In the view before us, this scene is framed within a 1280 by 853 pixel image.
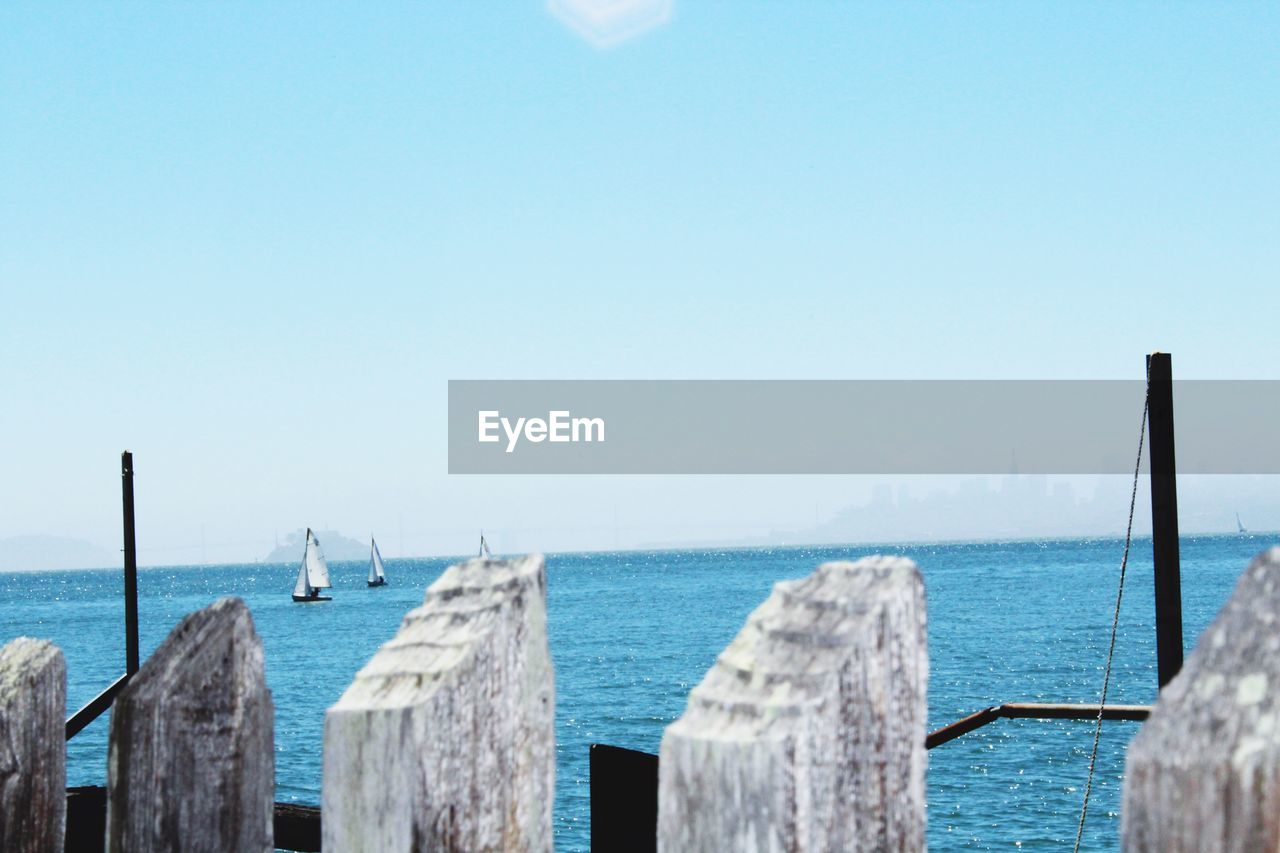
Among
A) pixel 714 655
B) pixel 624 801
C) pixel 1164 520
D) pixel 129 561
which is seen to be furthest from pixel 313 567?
pixel 624 801

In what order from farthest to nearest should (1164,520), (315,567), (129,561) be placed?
(315,567) → (129,561) → (1164,520)

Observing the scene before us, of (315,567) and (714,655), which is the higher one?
(315,567)

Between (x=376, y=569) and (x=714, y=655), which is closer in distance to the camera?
(x=714, y=655)

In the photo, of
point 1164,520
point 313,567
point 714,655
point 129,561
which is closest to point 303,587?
point 313,567

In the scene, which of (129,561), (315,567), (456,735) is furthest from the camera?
(315,567)

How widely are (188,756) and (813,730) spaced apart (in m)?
0.98

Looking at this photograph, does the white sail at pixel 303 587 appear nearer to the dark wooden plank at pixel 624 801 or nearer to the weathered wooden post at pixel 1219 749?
the dark wooden plank at pixel 624 801

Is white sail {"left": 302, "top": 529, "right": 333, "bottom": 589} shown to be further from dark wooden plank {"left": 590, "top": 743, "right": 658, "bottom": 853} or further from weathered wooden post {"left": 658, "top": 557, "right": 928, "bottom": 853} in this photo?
weathered wooden post {"left": 658, "top": 557, "right": 928, "bottom": 853}

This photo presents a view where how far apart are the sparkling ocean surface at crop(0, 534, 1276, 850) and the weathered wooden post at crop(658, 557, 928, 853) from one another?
2112 cm

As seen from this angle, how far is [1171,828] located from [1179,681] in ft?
0.49

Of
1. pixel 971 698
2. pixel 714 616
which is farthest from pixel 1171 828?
pixel 714 616

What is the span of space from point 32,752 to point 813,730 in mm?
1396

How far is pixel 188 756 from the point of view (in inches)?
74.3

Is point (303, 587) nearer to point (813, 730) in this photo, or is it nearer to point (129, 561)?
point (129, 561)
